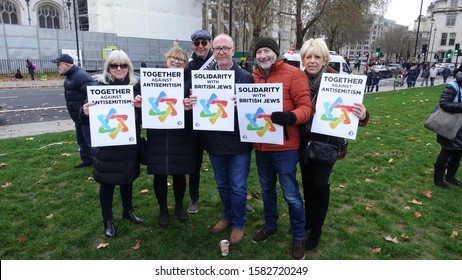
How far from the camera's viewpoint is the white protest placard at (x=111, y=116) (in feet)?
11.3

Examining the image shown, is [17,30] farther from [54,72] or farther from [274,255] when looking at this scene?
[274,255]

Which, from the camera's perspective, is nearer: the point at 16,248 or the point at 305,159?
the point at 305,159

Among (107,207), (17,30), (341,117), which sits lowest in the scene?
(107,207)

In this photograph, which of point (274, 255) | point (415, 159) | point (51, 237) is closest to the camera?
point (274, 255)

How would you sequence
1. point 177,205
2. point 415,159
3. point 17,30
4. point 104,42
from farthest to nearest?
1. point 104,42
2. point 17,30
3. point 415,159
4. point 177,205

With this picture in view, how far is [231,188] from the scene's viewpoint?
3709 mm

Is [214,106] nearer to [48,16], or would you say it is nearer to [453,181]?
[453,181]

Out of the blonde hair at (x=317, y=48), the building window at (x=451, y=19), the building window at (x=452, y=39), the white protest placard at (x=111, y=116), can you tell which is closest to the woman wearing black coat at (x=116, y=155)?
the white protest placard at (x=111, y=116)

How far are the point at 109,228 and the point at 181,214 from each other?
2.75 feet

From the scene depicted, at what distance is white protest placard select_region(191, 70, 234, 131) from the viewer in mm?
3338

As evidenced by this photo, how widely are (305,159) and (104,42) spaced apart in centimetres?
3796

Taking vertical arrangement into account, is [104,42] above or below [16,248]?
above

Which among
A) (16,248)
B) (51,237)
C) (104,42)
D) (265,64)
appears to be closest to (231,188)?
(265,64)

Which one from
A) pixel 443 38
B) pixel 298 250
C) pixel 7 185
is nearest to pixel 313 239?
pixel 298 250
